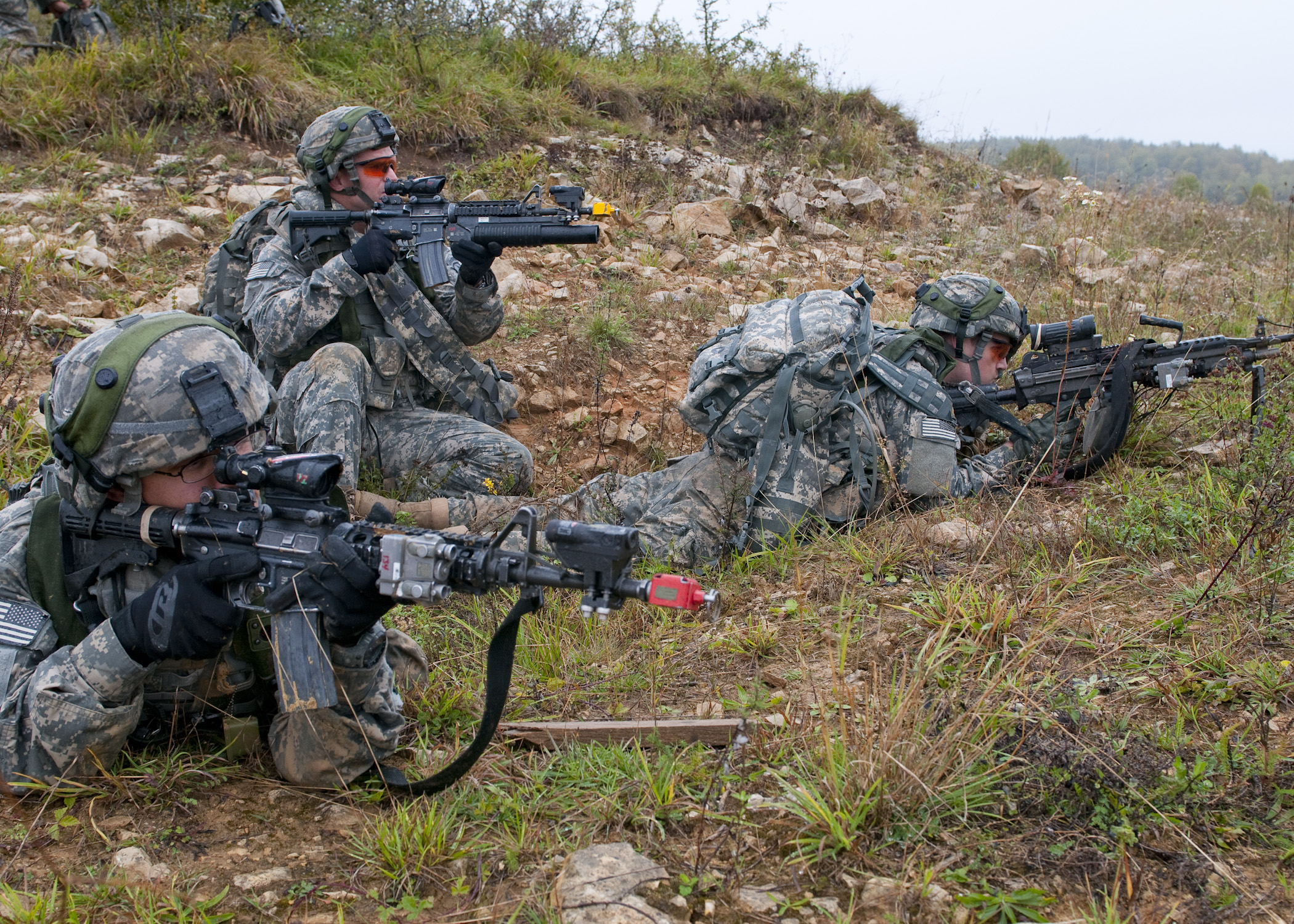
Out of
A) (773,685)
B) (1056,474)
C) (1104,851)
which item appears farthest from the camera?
(1056,474)

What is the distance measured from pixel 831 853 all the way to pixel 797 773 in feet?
0.86

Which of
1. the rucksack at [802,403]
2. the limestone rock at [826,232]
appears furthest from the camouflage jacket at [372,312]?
the limestone rock at [826,232]

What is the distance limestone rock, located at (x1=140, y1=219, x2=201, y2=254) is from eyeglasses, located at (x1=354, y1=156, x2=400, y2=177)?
2.84m

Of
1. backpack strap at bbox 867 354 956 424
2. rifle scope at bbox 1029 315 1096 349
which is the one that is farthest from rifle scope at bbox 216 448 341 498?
rifle scope at bbox 1029 315 1096 349

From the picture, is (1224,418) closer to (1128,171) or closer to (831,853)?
(831,853)

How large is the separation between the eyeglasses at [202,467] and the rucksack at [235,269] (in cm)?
294

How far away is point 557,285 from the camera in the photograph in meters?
7.45

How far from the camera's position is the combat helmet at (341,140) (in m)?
4.92

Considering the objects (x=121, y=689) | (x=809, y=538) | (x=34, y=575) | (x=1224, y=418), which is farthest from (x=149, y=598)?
(x=1224, y=418)

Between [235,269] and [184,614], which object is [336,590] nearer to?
[184,614]

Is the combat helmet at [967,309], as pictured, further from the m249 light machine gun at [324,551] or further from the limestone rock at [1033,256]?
the limestone rock at [1033,256]

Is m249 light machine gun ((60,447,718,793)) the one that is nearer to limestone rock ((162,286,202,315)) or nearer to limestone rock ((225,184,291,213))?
limestone rock ((162,286,202,315))

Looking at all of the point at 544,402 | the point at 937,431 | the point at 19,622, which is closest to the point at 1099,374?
the point at 937,431

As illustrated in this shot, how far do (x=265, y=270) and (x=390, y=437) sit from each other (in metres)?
1.12
